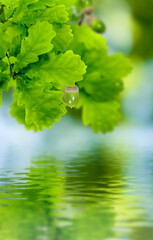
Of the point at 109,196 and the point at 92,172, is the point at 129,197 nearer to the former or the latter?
the point at 109,196

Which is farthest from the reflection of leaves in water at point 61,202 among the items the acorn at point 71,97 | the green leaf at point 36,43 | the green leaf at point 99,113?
the green leaf at point 36,43

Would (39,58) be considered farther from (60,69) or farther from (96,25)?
(96,25)

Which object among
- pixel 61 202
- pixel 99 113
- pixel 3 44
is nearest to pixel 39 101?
pixel 3 44

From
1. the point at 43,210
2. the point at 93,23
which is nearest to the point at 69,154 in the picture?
the point at 93,23

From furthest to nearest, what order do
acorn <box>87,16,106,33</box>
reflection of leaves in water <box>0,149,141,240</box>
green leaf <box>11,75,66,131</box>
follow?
acorn <box>87,16,106,33</box>, green leaf <box>11,75,66,131</box>, reflection of leaves in water <box>0,149,141,240</box>

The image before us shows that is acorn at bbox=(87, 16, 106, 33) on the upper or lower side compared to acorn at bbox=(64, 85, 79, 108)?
lower

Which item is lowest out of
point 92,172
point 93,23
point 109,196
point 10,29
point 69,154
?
point 69,154

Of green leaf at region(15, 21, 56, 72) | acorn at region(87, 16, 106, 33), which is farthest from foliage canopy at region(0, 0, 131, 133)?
acorn at region(87, 16, 106, 33)

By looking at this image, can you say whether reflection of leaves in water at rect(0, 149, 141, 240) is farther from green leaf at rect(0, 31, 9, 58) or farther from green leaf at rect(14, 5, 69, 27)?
green leaf at rect(14, 5, 69, 27)
